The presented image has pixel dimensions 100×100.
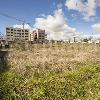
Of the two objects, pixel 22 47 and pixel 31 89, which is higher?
pixel 22 47

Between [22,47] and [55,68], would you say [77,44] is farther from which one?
[55,68]

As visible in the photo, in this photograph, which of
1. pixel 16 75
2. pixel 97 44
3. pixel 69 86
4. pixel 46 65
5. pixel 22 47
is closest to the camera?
pixel 69 86

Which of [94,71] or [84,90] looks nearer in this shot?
[84,90]

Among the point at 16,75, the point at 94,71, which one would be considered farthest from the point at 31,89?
the point at 94,71

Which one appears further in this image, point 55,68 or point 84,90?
point 55,68

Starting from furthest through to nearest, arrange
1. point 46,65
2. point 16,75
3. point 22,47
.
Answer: point 22,47 < point 46,65 < point 16,75

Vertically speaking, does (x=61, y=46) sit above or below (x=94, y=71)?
above

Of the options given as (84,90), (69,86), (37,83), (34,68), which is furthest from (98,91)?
(34,68)

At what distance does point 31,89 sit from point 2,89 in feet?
3.31

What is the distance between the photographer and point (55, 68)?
10.4m

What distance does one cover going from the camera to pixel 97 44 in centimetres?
1873

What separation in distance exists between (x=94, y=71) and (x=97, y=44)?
873 centimetres

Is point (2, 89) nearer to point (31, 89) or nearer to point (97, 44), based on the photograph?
point (31, 89)

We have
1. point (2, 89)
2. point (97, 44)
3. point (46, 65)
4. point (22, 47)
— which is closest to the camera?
point (2, 89)
